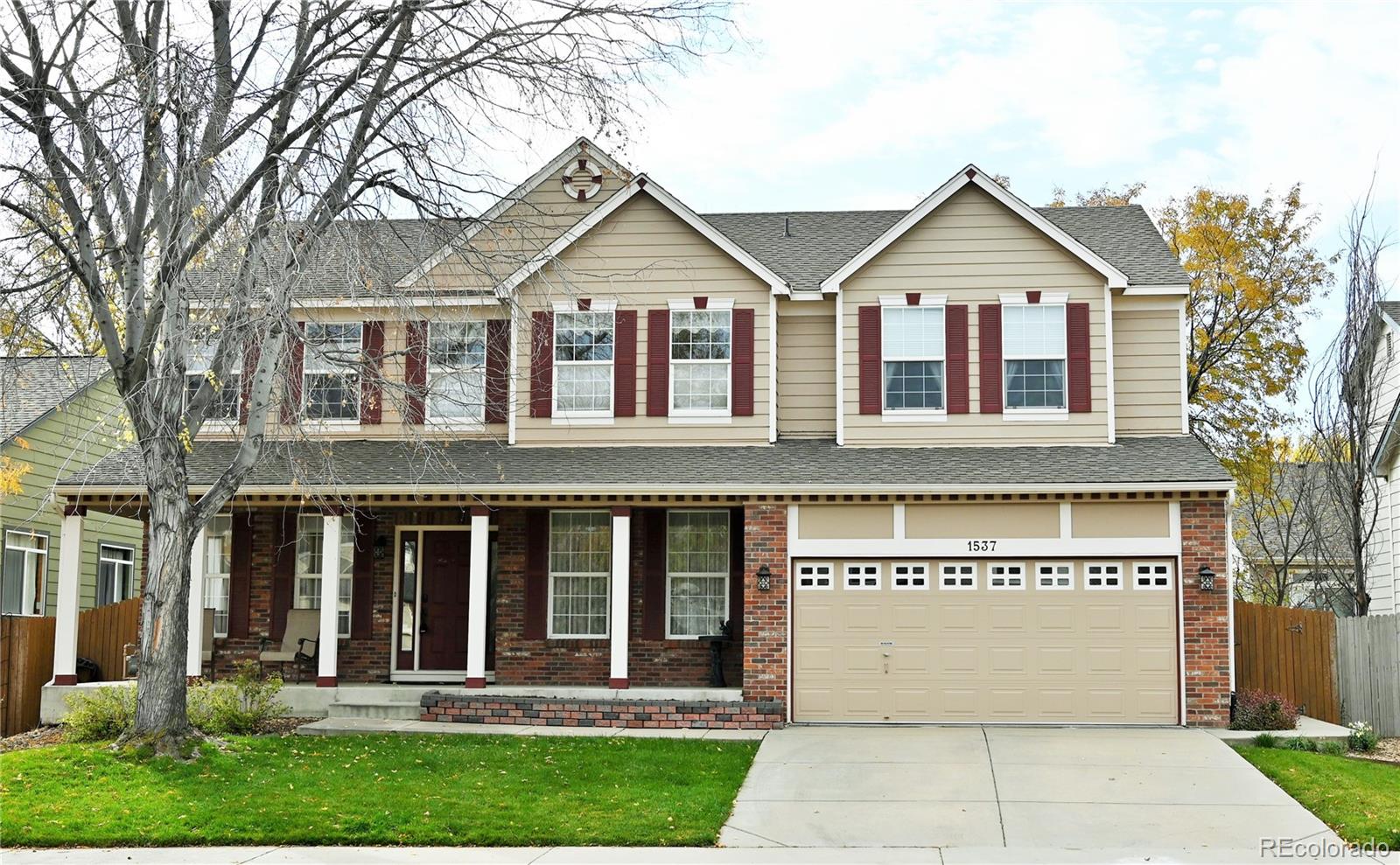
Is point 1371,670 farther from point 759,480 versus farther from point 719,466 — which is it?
point 719,466

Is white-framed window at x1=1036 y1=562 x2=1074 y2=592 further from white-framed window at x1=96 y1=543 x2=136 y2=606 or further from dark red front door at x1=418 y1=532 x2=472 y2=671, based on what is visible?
white-framed window at x1=96 y1=543 x2=136 y2=606

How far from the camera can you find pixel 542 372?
18875mm

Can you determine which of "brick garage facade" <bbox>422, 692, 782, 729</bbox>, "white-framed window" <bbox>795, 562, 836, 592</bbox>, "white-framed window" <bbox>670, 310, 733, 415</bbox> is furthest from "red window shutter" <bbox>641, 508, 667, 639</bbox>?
"white-framed window" <bbox>795, 562, 836, 592</bbox>

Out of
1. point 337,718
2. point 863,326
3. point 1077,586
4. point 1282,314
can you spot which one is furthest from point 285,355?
point 1282,314

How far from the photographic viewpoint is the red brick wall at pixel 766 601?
1702cm

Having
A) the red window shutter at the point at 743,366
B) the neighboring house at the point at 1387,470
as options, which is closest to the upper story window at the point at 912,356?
the red window shutter at the point at 743,366

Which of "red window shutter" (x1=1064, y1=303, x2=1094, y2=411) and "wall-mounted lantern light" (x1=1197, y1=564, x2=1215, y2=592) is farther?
"red window shutter" (x1=1064, y1=303, x2=1094, y2=411)

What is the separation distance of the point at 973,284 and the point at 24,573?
56.2 feet

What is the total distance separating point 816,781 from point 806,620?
13.2 ft

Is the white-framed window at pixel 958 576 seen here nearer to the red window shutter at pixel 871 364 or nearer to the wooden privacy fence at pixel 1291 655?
the red window shutter at pixel 871 364

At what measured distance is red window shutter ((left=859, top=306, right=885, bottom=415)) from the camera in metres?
18.4

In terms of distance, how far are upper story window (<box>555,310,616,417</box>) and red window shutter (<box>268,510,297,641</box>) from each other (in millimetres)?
4447

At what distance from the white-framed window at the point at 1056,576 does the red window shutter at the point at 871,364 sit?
309 cm

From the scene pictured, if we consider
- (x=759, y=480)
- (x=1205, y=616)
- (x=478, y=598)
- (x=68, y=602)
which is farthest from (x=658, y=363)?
(x=68, y=602)
